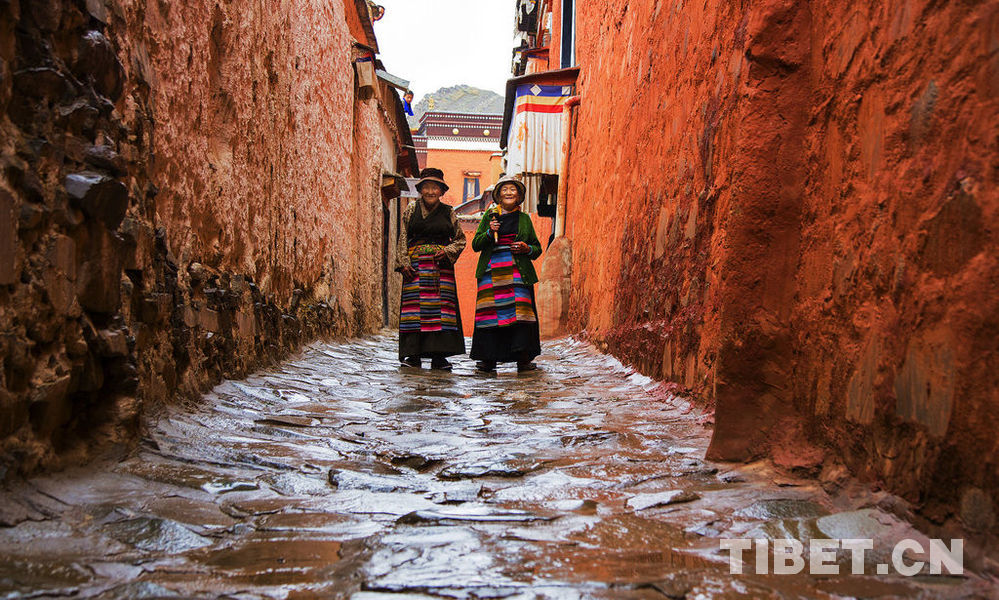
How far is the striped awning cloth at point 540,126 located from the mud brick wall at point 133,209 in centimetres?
584

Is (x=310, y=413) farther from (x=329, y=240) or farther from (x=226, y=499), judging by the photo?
(x=329, y=240)

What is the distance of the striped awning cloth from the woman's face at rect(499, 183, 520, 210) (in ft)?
17.5

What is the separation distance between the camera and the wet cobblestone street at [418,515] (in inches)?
54.1

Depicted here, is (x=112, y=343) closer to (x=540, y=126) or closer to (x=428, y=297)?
(x=428, y=297)

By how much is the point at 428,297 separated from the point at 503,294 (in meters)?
0.62

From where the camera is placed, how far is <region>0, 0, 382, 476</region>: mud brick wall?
1.75 metres

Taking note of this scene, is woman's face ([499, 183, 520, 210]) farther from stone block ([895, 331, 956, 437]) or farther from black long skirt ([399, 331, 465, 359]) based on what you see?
stone block ([895, 331, 956, 437])

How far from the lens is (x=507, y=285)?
5.94 meters

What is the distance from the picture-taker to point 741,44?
2.95 m

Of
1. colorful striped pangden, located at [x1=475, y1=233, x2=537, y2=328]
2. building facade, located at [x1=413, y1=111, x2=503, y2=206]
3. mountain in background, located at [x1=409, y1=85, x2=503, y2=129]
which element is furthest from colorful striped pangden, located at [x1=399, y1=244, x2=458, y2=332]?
mountain in background, located at [x1=409, y1=85, x2=503, y2=129]

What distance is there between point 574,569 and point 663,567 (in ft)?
0.59

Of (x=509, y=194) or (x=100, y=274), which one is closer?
(x=100, y=274)

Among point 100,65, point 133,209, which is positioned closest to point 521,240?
point 133,209

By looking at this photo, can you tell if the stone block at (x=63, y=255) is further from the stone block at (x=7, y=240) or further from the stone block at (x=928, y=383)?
the stone block at (x=928, y=383)
